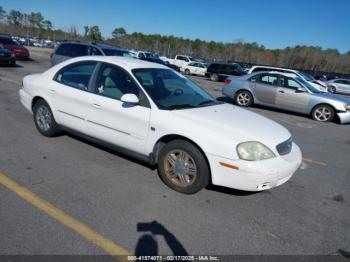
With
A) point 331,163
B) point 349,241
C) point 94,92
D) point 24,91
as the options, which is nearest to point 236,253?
point 349,241

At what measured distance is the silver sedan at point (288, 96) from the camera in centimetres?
1091

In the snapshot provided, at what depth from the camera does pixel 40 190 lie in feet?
12.3

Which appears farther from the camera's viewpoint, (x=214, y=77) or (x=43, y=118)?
(x=214, y=77)

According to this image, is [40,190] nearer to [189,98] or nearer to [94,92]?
[94,92]

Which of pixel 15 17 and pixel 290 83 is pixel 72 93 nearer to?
pixel 290 83

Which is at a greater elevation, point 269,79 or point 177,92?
point 177,92

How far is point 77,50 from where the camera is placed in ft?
42.0

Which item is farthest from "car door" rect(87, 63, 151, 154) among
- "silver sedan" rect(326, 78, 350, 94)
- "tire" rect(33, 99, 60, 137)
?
"silver sedan" rect(326, 78, 350, 94)

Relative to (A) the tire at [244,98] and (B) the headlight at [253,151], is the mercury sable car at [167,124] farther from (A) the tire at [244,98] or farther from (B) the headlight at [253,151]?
(A) the tire at [244,98]

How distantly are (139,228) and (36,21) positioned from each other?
129 metres

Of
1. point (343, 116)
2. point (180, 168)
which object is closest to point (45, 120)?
point (180, 168)

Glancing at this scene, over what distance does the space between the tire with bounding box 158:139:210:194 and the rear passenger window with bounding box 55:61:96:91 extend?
1788 mm

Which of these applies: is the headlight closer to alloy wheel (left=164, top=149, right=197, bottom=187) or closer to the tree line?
alloy wheel (left=164, top=149, right=197, bottom=187)

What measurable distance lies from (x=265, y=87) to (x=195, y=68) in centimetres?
1916
